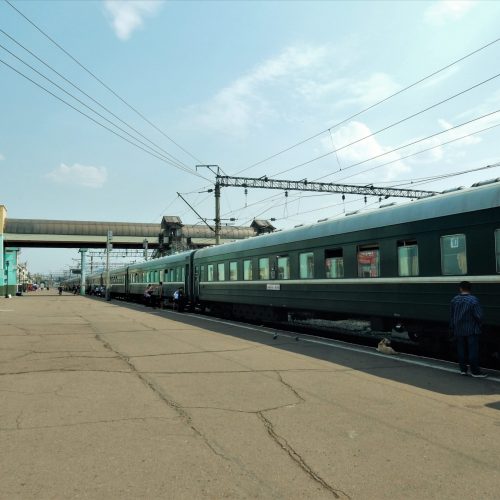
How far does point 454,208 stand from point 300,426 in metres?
6.02

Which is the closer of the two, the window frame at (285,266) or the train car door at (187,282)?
the window frame at (285,266)

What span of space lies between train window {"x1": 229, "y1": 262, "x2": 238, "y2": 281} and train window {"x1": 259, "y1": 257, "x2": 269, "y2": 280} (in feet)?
7.69

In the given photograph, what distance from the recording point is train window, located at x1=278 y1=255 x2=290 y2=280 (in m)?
16.2

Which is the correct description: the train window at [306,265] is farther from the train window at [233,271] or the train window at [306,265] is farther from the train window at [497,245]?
the train window at [497,245]

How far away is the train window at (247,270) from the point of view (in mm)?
19156

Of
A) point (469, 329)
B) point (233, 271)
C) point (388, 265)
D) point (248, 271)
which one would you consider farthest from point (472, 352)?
point (233, 271)

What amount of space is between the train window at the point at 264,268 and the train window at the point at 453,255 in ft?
26.7

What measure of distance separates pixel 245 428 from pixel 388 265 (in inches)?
276

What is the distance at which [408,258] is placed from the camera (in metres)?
11.1

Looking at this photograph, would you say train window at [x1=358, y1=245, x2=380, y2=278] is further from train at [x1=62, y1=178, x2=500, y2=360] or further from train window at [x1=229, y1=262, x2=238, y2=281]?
train window at [x1=229, y1=262, x2=238, y2=281]

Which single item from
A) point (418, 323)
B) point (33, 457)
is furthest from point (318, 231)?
point (33, 457)

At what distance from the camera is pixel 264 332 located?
1585 centimetres

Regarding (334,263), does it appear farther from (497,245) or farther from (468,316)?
(468,316)

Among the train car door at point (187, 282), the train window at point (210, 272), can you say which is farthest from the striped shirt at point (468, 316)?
the train car door at point (187, 282)
